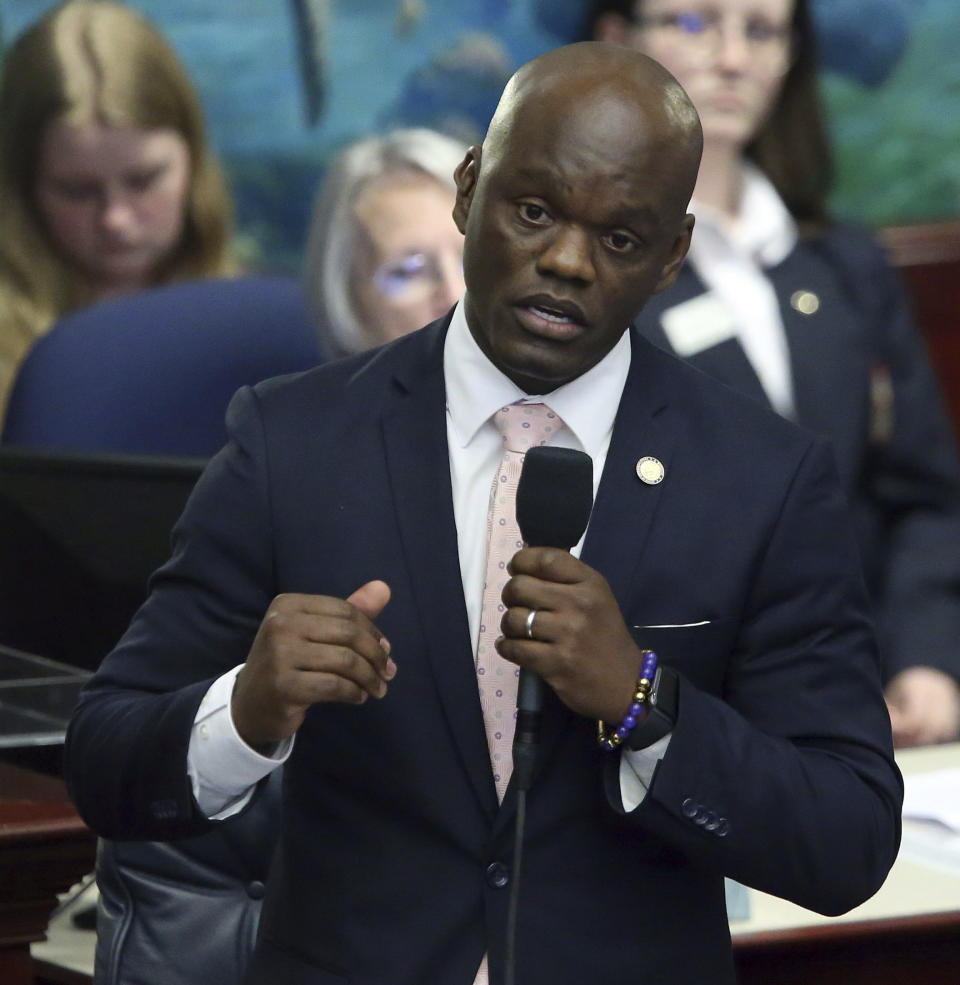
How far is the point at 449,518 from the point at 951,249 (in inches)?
138

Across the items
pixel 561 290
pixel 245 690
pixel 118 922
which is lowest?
pixel 118 922

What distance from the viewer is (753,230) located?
10.5 ft

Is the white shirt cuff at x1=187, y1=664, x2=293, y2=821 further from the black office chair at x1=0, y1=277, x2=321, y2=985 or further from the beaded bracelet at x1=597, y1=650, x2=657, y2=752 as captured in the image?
the black office chair at x1=0, y1=277, x2=321, y2=985

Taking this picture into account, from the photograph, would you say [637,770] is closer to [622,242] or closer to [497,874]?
[497,874]

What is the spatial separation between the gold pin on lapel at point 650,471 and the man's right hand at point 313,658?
226 millimetres

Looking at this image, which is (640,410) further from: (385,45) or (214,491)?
(385,45)

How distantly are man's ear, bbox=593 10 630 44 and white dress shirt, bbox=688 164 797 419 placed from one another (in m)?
0.36

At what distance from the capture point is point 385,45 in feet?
13.0

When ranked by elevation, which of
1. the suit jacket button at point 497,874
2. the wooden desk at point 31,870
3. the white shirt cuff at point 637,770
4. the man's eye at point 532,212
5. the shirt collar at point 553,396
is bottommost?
the wooden desk at point 31,870

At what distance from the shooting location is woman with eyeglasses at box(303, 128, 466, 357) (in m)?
3.10

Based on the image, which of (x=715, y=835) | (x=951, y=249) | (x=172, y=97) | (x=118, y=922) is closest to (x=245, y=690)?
(x=715, y=835)

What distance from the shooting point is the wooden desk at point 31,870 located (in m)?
1.74

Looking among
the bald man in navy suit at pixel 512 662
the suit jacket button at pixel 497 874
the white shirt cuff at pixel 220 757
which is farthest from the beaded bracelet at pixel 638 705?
the white shirt cuff at pixel 220 757

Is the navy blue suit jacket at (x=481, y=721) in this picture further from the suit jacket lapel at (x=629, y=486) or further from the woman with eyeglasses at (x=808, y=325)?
the woman with eyeglasses at (x=808, y=325)
